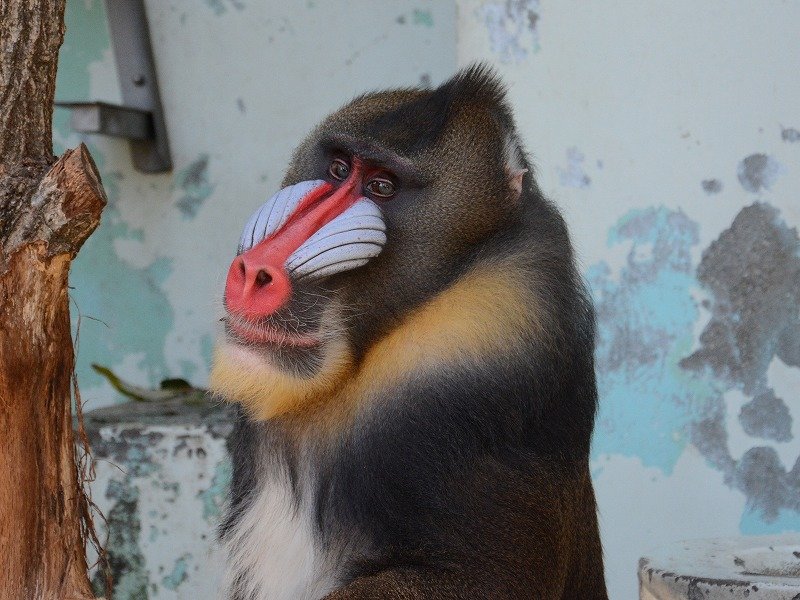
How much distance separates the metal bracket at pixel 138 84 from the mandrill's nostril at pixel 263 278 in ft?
9.92

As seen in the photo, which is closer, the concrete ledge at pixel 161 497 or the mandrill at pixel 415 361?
the mandrill at pixel 415 361

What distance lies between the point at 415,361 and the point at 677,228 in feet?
6.07

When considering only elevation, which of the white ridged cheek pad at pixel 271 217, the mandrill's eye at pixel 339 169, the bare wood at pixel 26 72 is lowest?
the white ridged cheek pad at pixel 271 217

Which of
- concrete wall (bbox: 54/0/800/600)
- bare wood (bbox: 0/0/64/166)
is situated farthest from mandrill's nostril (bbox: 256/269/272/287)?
concrete wall (bbox: 54/0/800/600)

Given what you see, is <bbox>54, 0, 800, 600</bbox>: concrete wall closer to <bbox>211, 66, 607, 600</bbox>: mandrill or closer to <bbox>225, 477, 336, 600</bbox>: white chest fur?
<bbox>225, 477, 336, 600</bbox>: white chest fur

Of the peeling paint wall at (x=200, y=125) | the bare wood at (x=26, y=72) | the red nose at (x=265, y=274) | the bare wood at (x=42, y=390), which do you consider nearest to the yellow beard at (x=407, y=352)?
the red nose at (x=265, y=274)

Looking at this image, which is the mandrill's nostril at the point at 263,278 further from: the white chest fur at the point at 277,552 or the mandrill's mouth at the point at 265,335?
the white chest fur at the point at 277,552

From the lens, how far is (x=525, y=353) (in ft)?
8.29

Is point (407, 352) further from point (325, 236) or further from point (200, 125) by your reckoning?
point (200, 125)

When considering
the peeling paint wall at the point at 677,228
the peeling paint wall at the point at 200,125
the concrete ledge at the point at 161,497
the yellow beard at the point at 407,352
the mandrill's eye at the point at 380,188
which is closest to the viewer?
the yellow beard at the point at 407,352

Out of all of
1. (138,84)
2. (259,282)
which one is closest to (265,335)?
(259,282)

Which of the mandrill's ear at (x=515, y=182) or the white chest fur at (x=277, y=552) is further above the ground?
the mandrill's ear at (x=515, y=182)

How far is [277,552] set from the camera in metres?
2.79

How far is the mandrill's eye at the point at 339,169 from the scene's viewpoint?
2.69 meters
